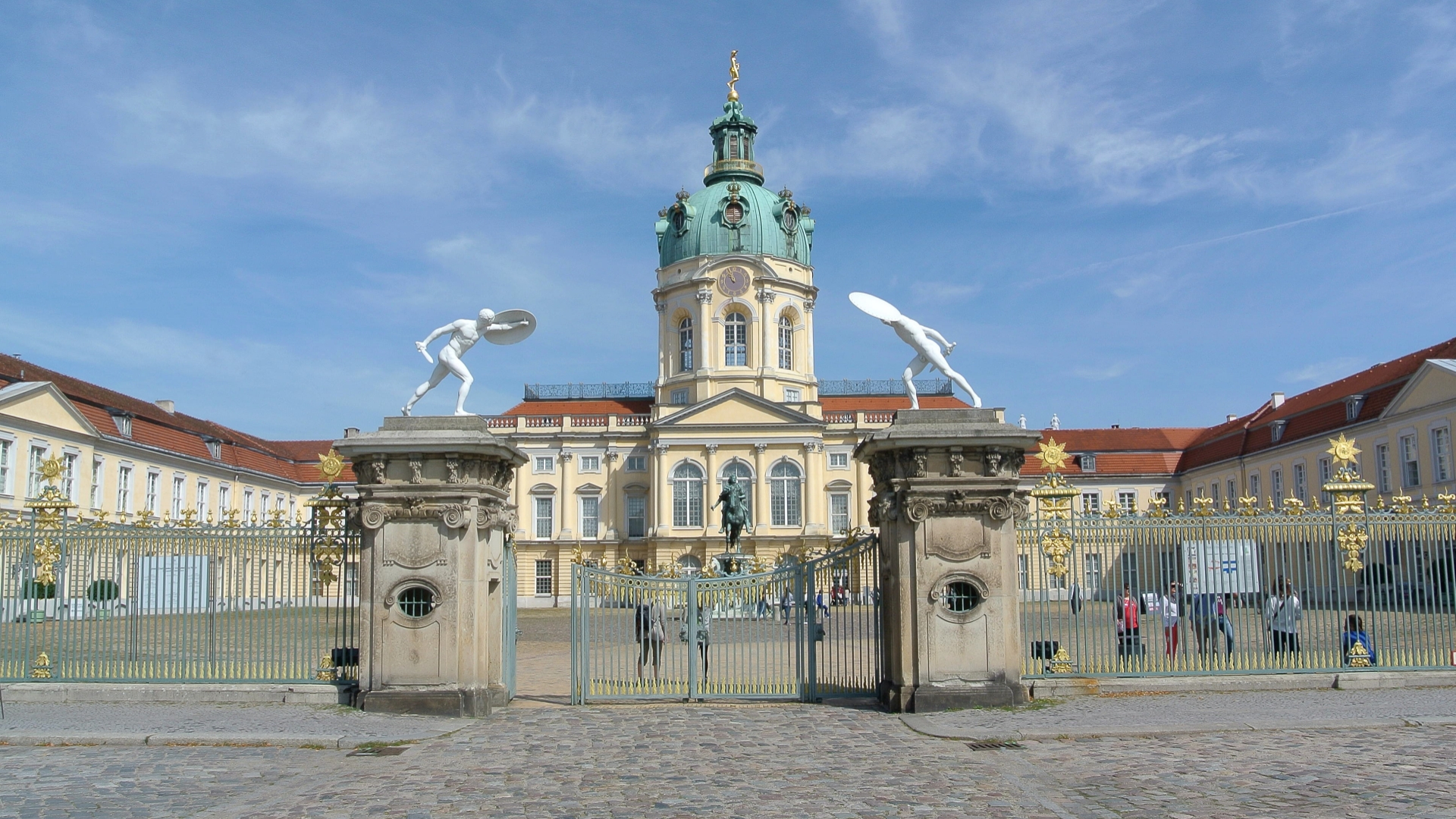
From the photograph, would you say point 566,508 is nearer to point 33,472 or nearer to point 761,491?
point 761,491

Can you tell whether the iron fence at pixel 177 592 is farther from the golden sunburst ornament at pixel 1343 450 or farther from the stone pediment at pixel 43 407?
the stone pediment at pixel 43 407

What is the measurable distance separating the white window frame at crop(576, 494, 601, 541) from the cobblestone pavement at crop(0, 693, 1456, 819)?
5221cm

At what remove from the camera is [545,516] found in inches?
2554

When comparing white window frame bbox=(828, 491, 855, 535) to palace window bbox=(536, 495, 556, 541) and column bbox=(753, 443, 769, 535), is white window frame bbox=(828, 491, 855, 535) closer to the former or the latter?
column bbox=(753, 443, 769, 535)

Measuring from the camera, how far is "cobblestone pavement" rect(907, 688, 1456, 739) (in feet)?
38.7

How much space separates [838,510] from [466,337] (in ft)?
163

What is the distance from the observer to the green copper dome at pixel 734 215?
64250mm

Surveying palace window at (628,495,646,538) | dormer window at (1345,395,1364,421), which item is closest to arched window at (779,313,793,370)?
palace window at (628,495,646,538)

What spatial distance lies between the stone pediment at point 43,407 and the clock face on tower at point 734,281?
103 ft

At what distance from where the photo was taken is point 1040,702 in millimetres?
13305

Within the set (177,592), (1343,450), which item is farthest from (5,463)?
(1343,450)

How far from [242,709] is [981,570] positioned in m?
8.42

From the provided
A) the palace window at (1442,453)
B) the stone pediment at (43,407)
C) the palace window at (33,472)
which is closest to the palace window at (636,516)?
the stone pediment at (43,407)

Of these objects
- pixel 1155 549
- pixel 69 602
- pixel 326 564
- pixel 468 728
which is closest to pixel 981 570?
pixel 1155 549
